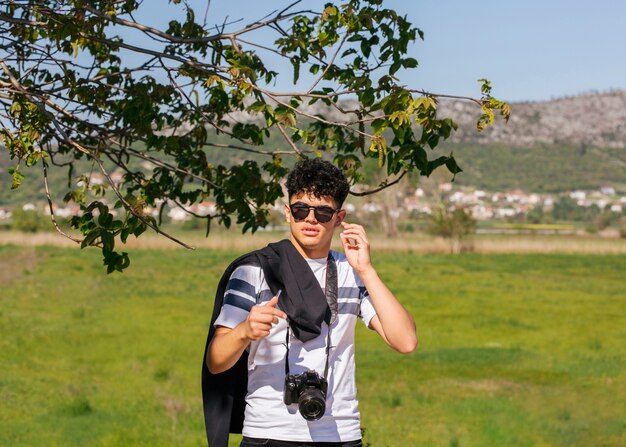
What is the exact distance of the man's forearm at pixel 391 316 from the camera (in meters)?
4.59

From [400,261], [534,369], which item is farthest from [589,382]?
[400,261]

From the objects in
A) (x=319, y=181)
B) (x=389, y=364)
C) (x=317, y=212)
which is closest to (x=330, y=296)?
(x=317, y=212)

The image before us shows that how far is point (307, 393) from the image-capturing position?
4.25 m

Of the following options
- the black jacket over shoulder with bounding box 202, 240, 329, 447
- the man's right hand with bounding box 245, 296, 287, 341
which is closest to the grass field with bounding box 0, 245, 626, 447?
the black jacket over shoulder with bounding box 202, 240, 329, 447

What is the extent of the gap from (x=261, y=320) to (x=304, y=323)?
31cm

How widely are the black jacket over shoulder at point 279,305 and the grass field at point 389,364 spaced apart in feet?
30.2

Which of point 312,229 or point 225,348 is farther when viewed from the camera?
point 312,229

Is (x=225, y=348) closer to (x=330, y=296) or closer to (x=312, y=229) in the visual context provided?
(x=330, y=296)

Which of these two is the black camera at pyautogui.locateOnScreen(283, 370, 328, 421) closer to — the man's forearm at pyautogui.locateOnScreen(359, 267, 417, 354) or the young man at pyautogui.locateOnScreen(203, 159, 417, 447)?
the young man at pyautogui.locateOnScreen(203, 159, 417, 447)

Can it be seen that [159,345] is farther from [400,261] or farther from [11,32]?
[400,261]

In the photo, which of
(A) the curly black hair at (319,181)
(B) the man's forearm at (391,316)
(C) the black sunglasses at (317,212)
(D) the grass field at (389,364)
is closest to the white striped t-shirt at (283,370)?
(B) the man's forearm at (391,316)

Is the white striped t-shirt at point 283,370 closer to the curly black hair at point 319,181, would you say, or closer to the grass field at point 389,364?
the curly black hair at point 319,181

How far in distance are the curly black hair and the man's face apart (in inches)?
1.1

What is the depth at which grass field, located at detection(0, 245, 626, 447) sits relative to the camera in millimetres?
15695
